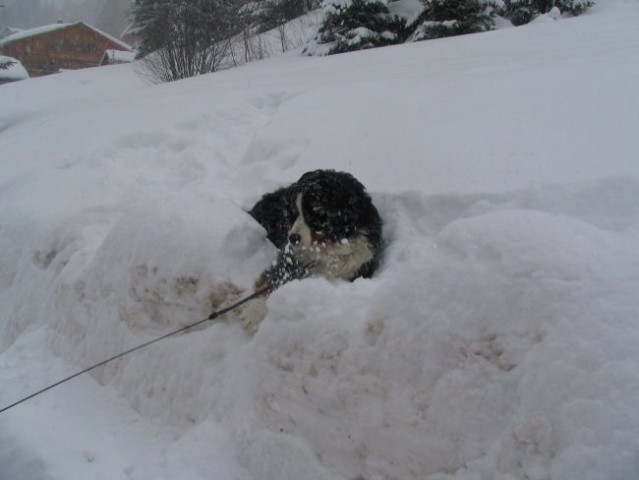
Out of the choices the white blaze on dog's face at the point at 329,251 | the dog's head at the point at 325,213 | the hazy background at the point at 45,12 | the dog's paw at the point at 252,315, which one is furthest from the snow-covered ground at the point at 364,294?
the hazy background at the point at 45,12

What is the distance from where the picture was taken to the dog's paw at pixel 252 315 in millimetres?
2498

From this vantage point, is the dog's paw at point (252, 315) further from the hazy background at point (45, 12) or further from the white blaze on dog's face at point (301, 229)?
the hazy background at point (45, 12)

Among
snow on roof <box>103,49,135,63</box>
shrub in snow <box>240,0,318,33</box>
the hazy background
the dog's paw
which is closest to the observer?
the dog's paw

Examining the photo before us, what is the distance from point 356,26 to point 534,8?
472 cm

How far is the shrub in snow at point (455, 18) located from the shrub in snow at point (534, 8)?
3.53ft

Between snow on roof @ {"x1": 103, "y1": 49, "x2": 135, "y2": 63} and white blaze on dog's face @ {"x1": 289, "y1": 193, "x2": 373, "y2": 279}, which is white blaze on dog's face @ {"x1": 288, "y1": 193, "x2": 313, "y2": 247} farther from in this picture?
snow on roof @ {"x1": 103, "y1": 49, "x2": 135, "y2": 63}

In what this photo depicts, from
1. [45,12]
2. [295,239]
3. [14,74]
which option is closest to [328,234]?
[295,239]

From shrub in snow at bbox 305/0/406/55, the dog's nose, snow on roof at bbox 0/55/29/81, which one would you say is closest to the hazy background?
snow on roof at bbox 0/55/29/81

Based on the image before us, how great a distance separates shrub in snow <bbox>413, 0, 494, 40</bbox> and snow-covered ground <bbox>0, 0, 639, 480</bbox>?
5143 millimetres

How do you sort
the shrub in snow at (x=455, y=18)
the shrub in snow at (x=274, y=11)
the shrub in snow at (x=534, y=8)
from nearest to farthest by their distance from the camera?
the shrub in snow at (x=455, y=18) → the shrub in snow at (x=534, y=8) → the shrub in snow at (x=274, y=11)

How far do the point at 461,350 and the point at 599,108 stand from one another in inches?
110

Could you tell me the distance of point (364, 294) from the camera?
2064mm

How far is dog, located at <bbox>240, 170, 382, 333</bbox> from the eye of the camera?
110 inches

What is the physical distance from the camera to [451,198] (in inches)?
113
